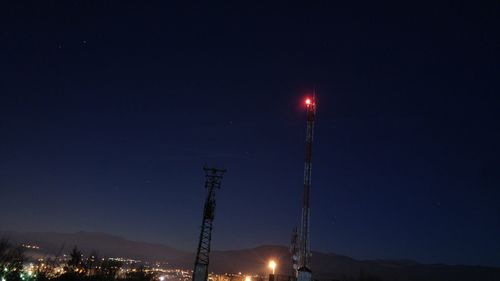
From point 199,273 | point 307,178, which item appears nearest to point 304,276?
point 199,273

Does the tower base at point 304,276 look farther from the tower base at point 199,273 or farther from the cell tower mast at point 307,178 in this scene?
the cell tower mast at point 307,178

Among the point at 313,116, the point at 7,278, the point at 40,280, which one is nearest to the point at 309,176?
the point at 313,116

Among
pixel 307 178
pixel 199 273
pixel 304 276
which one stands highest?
pixel 307 178

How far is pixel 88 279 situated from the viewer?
34.9 metres

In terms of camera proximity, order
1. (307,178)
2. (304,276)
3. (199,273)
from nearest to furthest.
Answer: (304,276), (199,273), (307,178)

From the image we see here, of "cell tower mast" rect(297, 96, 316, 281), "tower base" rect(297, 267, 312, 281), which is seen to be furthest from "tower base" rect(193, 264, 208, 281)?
"cell tower mast" rect(297, 96, 316, 281)

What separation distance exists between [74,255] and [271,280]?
69.2 meters

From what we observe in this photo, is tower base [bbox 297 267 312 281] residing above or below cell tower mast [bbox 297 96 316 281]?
below

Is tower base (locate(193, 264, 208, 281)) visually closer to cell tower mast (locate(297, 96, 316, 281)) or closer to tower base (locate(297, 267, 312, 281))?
tower base (locate(297, 267, 312, 281))

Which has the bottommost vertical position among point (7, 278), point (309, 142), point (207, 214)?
point (7, 278)

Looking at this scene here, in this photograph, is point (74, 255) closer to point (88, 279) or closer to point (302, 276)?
point (88, 279)

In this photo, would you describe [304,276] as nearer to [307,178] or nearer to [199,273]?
[199,273]

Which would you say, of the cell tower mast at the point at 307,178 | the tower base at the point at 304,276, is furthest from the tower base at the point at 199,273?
the cell tower mast at the point at 307,178

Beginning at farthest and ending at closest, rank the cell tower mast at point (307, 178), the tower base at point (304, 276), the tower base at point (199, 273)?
the cell tower mast at point (307, 178) < the tower base at point (199, 273) < the tower base at point (304, 276)
